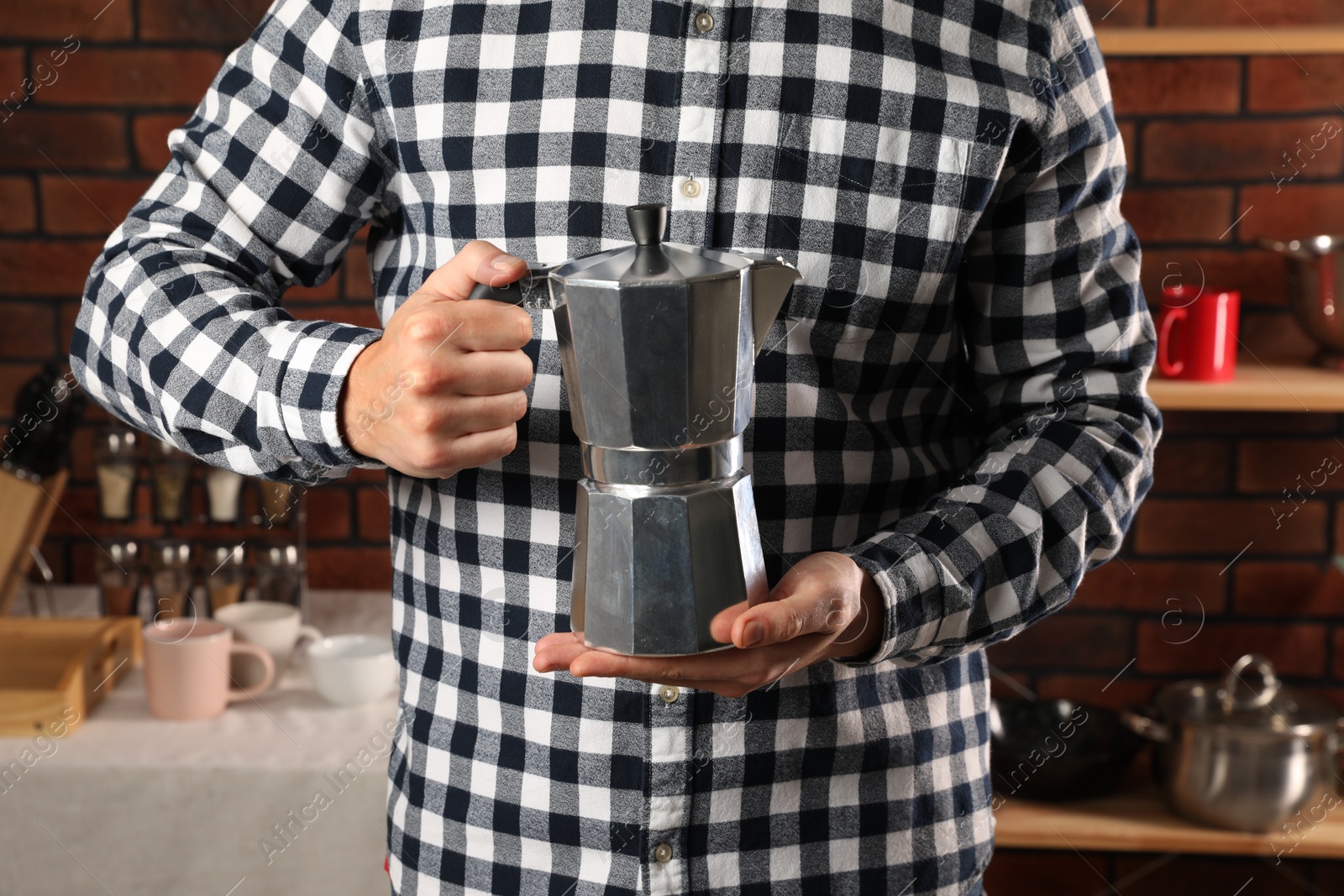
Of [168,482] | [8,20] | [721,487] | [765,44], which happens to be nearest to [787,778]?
[721,487]

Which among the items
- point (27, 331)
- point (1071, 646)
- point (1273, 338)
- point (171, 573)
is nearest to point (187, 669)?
point (171, 573)

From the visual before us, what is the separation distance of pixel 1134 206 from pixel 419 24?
117 cm

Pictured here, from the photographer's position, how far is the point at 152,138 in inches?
59.6

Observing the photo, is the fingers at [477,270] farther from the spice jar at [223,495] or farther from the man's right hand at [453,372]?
the spice jar at [223,495]

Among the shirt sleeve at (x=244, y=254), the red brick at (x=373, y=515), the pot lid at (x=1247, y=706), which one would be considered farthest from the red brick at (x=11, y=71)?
the pot lid at (x=1247, y=706)

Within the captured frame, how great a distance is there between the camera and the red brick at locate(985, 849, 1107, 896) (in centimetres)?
162

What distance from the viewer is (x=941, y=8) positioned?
626 millimetres

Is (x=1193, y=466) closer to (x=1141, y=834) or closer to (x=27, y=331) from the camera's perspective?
(x=1141, y=834)

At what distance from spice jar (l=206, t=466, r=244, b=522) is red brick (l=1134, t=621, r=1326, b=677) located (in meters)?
1.22

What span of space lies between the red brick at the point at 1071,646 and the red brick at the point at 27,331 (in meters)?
1.36

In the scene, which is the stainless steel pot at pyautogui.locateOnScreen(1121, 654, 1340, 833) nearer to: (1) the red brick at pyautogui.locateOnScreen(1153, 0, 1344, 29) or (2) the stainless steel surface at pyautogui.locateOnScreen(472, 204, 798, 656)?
(1) the red brick at pyautogui.locateOnScreen(1153, 0, 1344, 29)

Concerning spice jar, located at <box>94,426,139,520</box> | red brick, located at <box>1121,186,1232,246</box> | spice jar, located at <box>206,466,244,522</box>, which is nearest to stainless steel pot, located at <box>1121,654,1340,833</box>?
red brick, located at <box>1121,186,1232,246</box>

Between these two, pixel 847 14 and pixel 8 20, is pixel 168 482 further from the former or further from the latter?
pixel 847 14

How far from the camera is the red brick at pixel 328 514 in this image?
62.2 inches
